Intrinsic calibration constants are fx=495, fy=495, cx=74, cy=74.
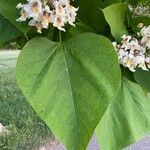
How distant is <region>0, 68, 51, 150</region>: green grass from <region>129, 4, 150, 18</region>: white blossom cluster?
7.60ft

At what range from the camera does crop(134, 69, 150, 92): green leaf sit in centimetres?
43

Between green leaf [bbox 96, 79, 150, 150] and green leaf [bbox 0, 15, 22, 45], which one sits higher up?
green leaf [bbox 0, 15, 22, 45]

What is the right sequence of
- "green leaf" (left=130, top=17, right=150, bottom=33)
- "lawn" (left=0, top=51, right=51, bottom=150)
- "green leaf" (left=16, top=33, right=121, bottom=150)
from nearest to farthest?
"green leaf" (left=16, top=33, right=121, bottom=150) → "green leaf" (left=130, top=17, right=150, bottom=33) → "lawn" (left=0, top=51, right=51, bottom=150)

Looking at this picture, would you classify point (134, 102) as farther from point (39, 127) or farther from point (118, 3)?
point (39, 127)

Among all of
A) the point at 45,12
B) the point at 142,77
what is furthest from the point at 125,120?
the point at 45,12

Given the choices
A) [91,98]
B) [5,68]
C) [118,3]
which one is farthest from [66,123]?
[5,68]

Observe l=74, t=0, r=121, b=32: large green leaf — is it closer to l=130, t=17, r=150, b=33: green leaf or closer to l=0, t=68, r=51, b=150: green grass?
l=130, t=17, r=150, b=33: green leaf

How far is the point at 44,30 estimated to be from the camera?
0.40 m

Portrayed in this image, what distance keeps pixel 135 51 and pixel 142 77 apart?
0.02 m

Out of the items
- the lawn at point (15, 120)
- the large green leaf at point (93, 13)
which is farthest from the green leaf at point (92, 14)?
the lawn at point (15, 120)

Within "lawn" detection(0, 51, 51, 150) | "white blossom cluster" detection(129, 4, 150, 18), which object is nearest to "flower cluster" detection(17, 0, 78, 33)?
"white blossom cluster" detection(129, 4, 150, 18)

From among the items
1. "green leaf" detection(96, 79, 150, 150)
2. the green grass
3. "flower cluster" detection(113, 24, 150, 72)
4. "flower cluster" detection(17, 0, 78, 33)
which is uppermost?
"flower cluster" detection(17, 0, 78, 33)

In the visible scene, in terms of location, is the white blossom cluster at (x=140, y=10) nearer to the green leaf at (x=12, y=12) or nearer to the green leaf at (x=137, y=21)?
the green leaf at (x=137, y=21)

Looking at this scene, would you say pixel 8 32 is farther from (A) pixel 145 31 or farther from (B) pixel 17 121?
(B) pixel 17 121
